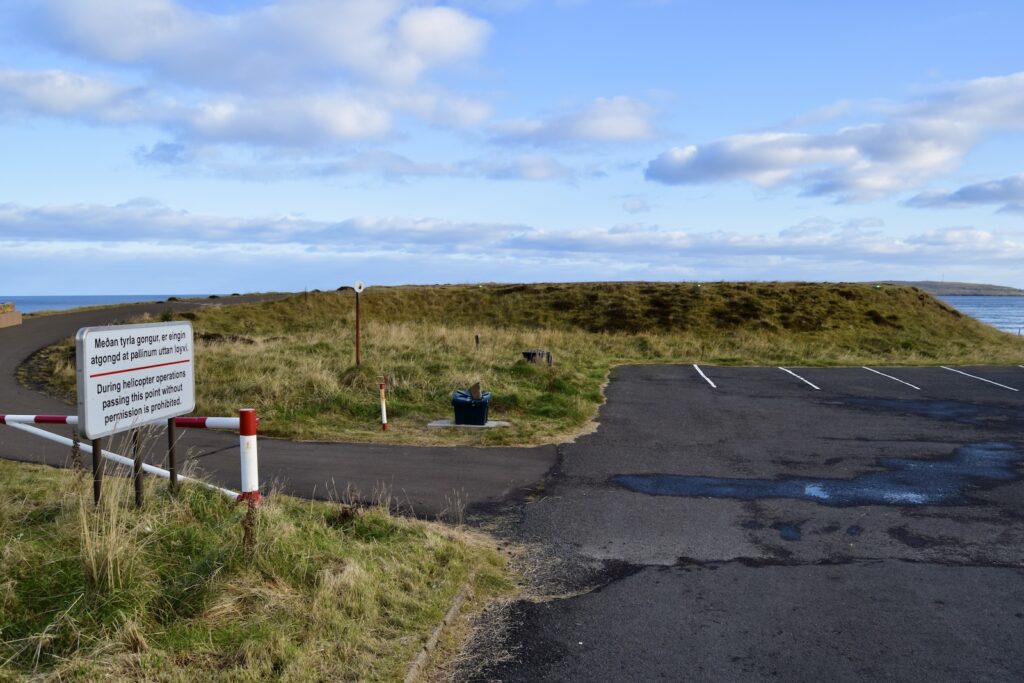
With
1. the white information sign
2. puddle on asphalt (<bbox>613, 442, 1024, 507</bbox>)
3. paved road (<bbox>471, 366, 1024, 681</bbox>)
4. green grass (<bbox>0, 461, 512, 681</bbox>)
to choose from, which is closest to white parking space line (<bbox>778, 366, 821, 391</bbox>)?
paved road (<bbox>471, 366, 1024, 681</bbox>)

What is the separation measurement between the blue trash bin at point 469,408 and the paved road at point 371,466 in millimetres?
1805

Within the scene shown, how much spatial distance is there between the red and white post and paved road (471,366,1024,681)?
7.05ft

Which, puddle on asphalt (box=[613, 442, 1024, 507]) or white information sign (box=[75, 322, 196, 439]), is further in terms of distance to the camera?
puddle on asphalt (box=[613, 442, 1024, 507])

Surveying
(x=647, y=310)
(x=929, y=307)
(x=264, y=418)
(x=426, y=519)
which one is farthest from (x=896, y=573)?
(x=929, y=307)

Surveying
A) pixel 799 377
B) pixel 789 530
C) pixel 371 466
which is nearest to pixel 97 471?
pixel 371 466

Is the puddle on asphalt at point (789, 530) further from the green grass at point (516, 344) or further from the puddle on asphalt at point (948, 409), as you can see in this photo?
the puddle on asphalt at point (948, 409)

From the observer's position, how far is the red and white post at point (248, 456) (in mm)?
5805

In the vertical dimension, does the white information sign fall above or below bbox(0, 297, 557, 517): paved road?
above

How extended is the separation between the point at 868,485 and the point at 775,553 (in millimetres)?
3500

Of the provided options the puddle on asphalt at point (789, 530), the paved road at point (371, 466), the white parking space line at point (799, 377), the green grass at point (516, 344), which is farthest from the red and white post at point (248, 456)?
the white parking space line at point (799, 377)

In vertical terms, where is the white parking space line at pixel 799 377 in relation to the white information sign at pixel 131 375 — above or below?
below

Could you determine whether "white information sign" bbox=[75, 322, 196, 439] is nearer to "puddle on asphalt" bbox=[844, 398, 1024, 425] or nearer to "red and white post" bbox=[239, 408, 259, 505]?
"red and white post" bbox=[239, 408, 259, 505]

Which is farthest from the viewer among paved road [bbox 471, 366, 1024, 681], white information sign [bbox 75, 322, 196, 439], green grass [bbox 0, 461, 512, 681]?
white information sign [bbox 75, 322, 196, 439]

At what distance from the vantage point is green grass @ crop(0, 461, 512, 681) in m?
4.25
